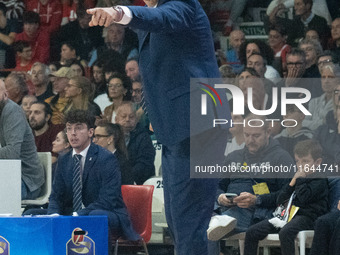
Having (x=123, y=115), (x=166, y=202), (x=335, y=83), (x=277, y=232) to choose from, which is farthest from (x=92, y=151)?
(x=166, y=202)

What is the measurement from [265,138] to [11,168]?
6.06ft

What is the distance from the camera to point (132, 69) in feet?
18.2

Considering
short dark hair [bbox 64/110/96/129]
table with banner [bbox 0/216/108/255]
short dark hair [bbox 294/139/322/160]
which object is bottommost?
table with banner [bbox 0/216/108/255]

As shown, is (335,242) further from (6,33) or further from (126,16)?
(6,33)

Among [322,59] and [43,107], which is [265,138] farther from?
[43,107]

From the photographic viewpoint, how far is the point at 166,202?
2.92 m

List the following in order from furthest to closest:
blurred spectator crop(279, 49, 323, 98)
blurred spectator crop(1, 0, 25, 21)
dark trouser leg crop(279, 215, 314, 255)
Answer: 1. blurred spectator crop(1, 0, 25, 21)
2. blurred spectator crop(279, 49, 323, 98)
3. dark trouser leg crop(279, 215, 314, 255)

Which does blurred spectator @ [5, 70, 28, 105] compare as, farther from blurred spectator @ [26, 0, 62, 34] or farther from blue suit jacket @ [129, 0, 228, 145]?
blue suit jacket @ [129, 0, 228, 145]

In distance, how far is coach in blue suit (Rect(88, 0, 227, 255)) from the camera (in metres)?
2.80

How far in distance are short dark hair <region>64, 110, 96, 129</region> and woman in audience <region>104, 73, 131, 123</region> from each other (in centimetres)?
12

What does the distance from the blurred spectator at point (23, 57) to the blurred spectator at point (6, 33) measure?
0.19ft

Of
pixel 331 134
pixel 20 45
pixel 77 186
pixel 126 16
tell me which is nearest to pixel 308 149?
pixel 331 134

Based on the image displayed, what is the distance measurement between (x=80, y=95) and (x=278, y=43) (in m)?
1.65

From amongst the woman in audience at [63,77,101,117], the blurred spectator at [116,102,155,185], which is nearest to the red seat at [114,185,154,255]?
the blurred spectator at [116,102,155,185]
